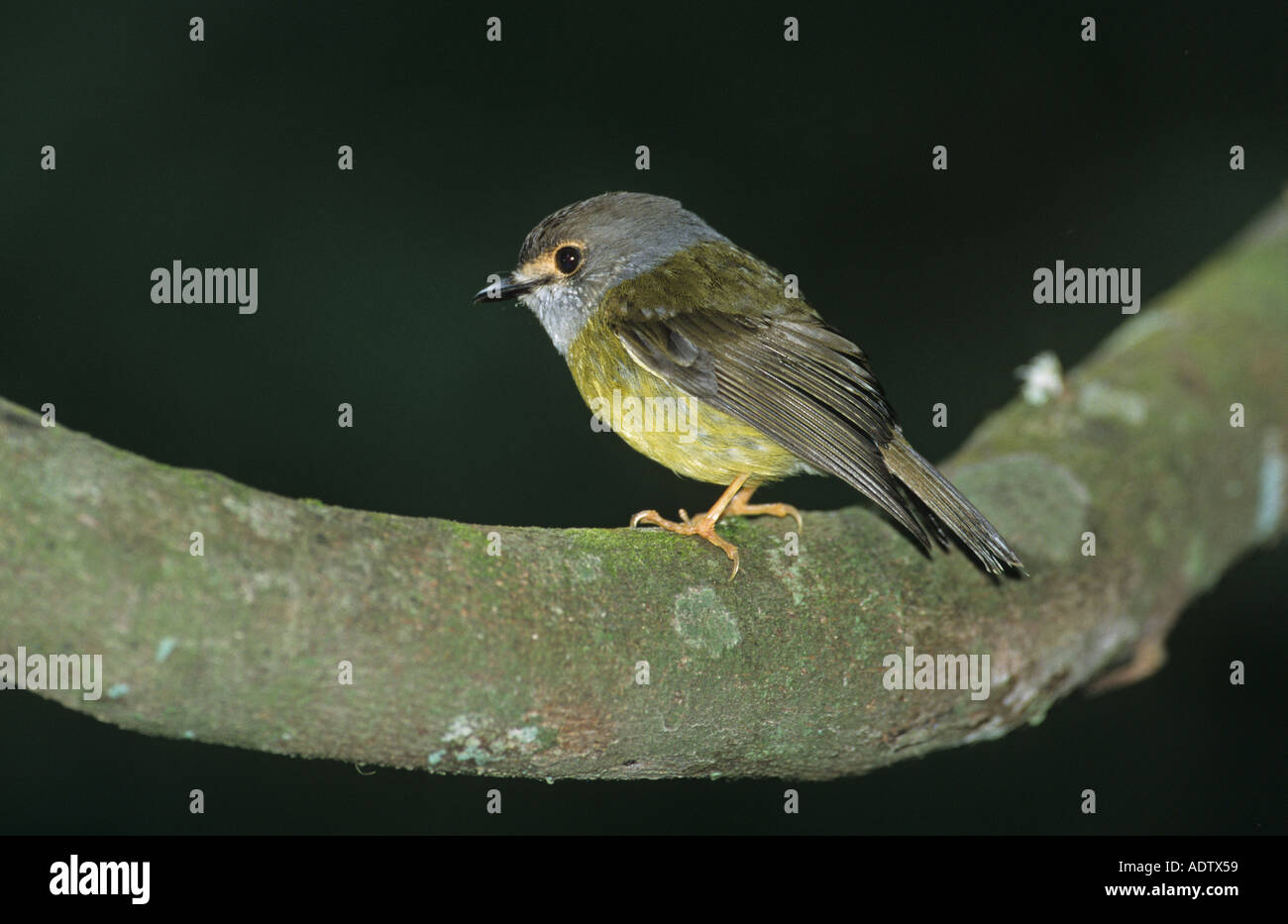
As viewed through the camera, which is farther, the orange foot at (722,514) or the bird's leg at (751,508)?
the bird's leg at (751,508)

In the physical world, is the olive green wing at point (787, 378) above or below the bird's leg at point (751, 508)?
above

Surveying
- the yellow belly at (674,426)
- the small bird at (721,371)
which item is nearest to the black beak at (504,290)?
the small bird at (721,371)

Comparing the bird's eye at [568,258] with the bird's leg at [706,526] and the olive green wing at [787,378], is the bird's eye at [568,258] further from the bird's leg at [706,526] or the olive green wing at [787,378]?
the bird's leg at [706,526]

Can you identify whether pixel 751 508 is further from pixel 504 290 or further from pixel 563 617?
pixel 563 617

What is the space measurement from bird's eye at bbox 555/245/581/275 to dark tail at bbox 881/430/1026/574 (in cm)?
114

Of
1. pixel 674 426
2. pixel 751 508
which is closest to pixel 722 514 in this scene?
pixel 751 508

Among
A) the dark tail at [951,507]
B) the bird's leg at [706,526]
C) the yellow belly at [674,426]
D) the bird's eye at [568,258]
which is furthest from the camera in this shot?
the bird's eye at [568,258]

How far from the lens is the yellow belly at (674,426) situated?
3.06m

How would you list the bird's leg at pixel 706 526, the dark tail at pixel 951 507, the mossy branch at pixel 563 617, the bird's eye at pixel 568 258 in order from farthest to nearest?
the bird's eye at pixel 568 258 → the dark tail at pixel 951 507 → the bird's leg at pixel 706 526 → the mossy branch at pixel 563 617

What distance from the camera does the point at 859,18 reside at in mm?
5980

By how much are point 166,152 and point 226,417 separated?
126cm

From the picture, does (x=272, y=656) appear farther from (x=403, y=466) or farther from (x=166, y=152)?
(x=166, y=152)

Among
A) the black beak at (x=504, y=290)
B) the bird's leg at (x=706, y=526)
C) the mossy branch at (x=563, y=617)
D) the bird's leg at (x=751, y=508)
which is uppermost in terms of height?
the black beak at (x=504, y=290)

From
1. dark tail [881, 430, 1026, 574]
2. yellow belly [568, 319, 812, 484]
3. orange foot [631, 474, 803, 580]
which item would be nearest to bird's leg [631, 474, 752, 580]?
orange foot [631, 474, 803, 580]
